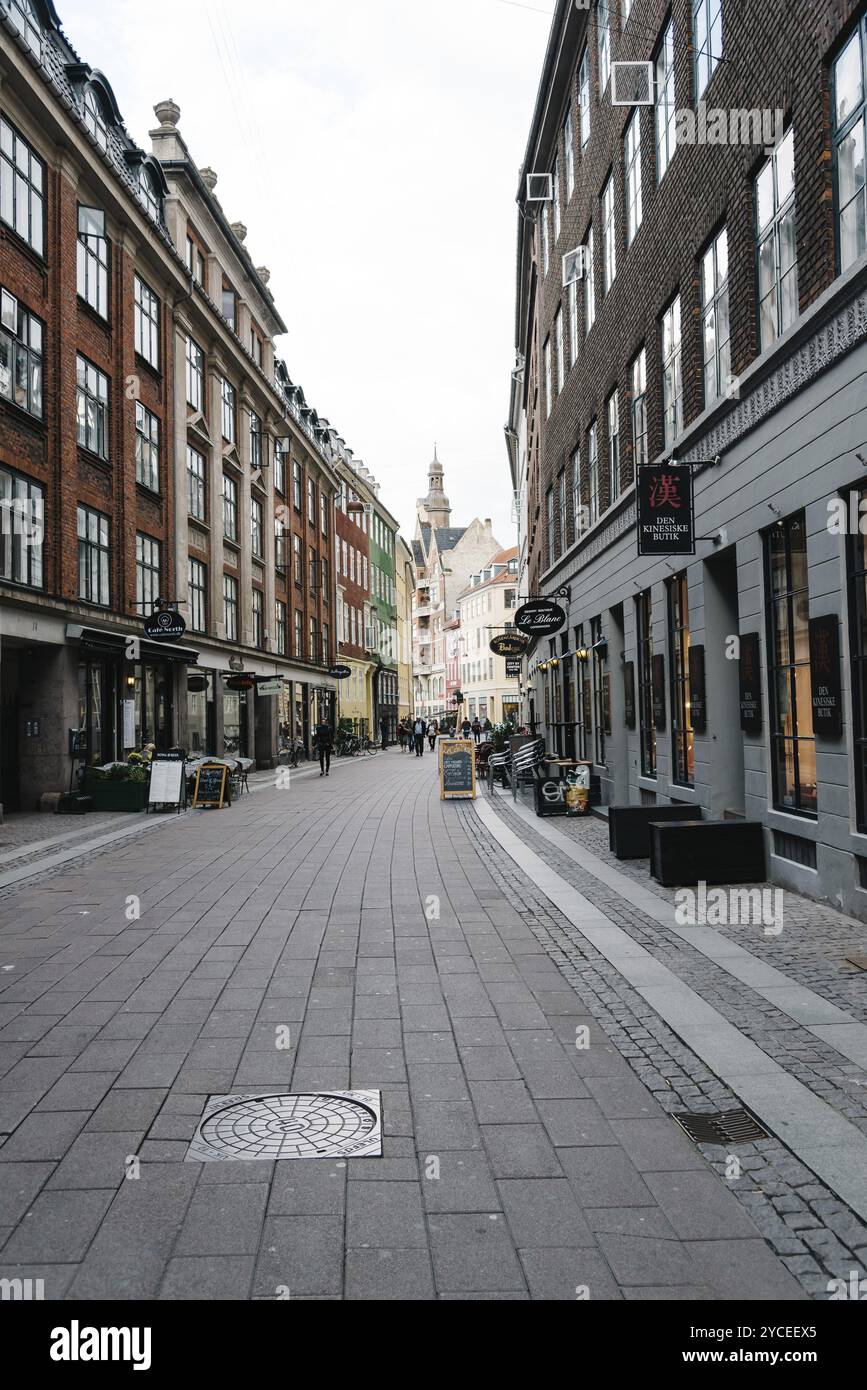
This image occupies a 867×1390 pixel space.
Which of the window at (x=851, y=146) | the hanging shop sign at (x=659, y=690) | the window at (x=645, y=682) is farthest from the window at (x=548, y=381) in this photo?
the window at (x=851, y=146)

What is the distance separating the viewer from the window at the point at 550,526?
93.6ft

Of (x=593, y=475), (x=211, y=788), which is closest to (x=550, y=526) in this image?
(x=593, y=475)

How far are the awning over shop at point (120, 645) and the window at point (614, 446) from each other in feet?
34.7

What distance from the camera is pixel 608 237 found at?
19.3 metres

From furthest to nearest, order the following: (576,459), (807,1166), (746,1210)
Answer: (576,459), (807,1166), (746,1210)

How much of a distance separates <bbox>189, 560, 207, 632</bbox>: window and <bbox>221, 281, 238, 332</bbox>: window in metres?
10.4

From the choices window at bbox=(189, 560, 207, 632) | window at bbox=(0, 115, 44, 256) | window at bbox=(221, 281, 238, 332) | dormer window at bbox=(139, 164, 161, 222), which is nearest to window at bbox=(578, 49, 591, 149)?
window at bbox=(0, 115, 44, 256)

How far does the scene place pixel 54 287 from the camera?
68.8 feet

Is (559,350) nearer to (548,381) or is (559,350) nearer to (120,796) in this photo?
(548,381)

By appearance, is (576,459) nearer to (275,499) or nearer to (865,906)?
(865,906)

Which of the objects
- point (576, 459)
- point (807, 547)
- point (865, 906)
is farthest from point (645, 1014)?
point (576, 459)

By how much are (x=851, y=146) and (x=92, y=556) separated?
18320 millimetres

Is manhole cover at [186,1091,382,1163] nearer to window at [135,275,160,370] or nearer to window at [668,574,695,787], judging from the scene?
window at [668,574,695,787]
